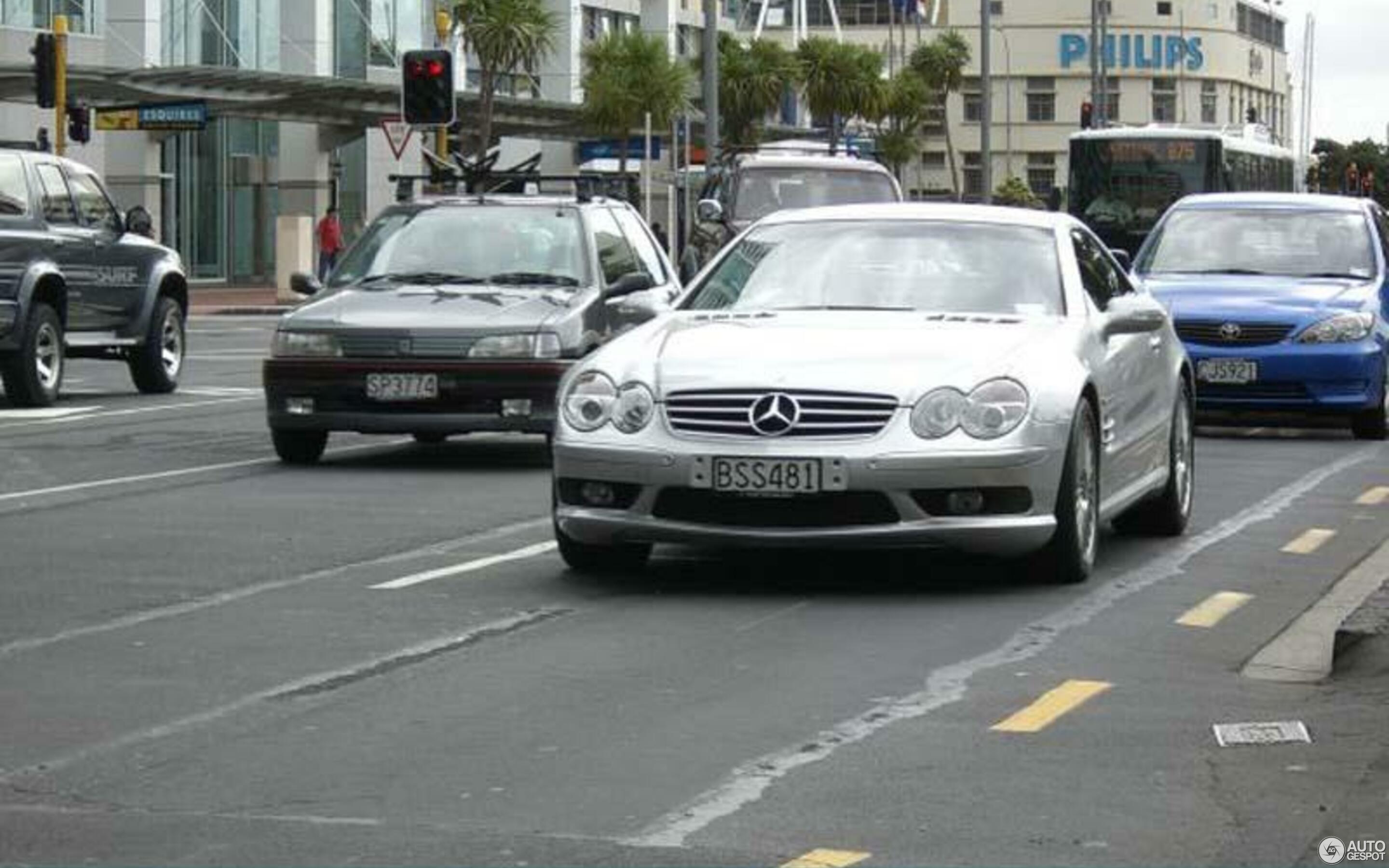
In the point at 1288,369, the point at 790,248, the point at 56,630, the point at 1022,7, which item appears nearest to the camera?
the point at 56,630

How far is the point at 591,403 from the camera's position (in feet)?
37.0

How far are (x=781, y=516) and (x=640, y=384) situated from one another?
74 cm

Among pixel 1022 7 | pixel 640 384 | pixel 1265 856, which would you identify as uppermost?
pixel 1022 7

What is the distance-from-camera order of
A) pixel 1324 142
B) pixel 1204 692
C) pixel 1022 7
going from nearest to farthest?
pixel 1204 692 < pixel 1022 7 < pixel 1324 142

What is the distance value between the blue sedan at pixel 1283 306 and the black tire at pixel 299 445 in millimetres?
5915

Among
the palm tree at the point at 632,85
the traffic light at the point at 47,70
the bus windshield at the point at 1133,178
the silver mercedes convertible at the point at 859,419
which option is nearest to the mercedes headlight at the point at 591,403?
the silver mercedes convertible at the point at 859,419

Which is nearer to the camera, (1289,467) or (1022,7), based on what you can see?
(1289,467)

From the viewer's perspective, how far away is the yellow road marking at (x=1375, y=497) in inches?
608

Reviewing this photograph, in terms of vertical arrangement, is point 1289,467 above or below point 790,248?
below

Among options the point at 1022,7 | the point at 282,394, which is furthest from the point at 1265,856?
the point at 1022,7

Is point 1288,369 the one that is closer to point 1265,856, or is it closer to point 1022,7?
point 1265,856

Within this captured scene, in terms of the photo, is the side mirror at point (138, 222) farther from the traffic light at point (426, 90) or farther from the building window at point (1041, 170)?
the building window at point (1041, 170)

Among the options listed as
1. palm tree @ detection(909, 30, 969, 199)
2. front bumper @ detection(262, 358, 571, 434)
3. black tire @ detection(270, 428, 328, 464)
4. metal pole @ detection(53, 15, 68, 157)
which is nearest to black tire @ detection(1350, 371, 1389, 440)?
front bumper @ detection(262, 358, 571, 434)

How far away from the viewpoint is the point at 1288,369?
19.8 meters
